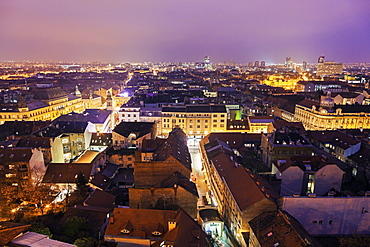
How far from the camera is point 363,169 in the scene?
2104 inches

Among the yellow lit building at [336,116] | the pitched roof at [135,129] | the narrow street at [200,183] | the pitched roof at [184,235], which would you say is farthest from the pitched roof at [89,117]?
the yellow lit building at [336,116]

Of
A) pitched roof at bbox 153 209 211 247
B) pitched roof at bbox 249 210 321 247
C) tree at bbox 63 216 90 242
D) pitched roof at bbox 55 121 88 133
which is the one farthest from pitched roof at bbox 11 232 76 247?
pitched roof at bbox 55 121 88 133

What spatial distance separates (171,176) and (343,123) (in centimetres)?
7213

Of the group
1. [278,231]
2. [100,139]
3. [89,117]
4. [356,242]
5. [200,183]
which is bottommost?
[200,183]

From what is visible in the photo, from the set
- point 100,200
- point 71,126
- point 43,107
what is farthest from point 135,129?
point 43,107

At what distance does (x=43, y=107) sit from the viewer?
107m

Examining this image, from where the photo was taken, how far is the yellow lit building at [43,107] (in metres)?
95.4

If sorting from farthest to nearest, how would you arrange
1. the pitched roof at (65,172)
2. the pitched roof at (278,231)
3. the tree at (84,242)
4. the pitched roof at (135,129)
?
1. the pitched roof at (135,129)
2. the pitched roof at (65,172)
3. the tree at (84,242)
4. the pitched roof at (278,231)

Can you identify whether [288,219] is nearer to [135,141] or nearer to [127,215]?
[127,215]

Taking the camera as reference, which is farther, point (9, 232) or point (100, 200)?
point (100, 200)

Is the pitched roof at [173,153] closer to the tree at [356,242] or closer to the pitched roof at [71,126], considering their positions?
the pitched roof at [71,126]

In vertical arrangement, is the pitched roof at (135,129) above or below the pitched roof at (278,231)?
above

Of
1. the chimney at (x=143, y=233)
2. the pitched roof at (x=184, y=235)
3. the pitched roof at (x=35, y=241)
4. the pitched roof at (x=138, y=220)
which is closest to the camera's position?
the pitched roof at (x=35, y=241)

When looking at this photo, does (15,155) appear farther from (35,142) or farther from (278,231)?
(278,231)
